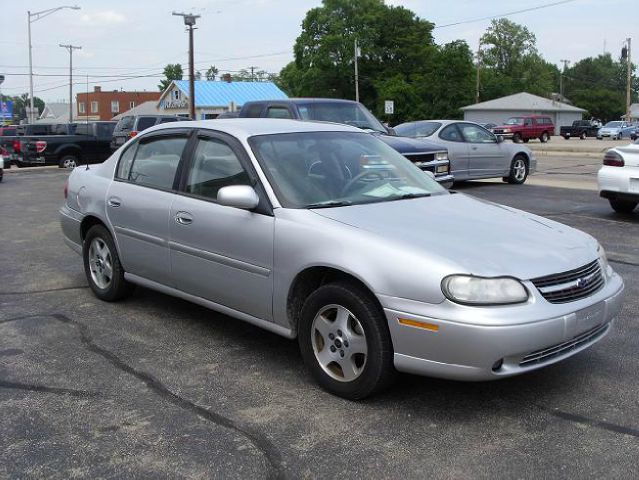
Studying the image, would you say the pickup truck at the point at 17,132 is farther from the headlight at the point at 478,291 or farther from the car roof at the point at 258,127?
the headlight at the point at 478,291

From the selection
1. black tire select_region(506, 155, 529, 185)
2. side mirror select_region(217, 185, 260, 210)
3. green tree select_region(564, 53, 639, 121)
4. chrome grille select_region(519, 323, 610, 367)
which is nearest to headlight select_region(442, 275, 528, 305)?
chrome grille select_region(519, 323, 610, 367)

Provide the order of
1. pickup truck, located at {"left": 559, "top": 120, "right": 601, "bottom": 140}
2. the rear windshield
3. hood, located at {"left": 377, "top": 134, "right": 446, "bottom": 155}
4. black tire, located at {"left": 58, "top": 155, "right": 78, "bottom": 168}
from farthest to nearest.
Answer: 1. pickup truck, located at {"left": 559, "top": 120, "right": 601, "bottom": 140}
2. the rear windshield
3. black tire, located at {"left": 58, "top": 155, "right": 78, "bottom": 168}
4. hood, located at {"left": 377, "top": 134, "right": 446, "bottom": 155}

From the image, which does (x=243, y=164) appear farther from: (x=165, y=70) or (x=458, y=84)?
(x=165, y=70)

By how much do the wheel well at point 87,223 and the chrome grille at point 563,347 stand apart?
12.4ft

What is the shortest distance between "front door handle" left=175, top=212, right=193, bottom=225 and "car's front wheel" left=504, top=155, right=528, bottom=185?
1201cm

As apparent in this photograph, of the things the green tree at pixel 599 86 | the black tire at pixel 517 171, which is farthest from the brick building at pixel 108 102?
the black tire at pixel 517 171

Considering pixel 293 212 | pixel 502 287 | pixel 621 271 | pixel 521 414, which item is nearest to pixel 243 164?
pixel 293 212

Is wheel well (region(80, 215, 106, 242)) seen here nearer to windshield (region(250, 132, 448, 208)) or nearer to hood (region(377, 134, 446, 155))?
windshield (region(250, 132, 448, 208))

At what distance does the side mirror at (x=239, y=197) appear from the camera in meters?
4.40

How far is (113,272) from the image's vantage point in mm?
5914

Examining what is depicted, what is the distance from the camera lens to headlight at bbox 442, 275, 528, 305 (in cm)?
356

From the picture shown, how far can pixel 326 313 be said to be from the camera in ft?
13.3

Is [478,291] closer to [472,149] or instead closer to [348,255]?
[348,255]

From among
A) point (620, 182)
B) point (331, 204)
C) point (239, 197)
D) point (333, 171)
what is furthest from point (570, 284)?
point (620, 182)
